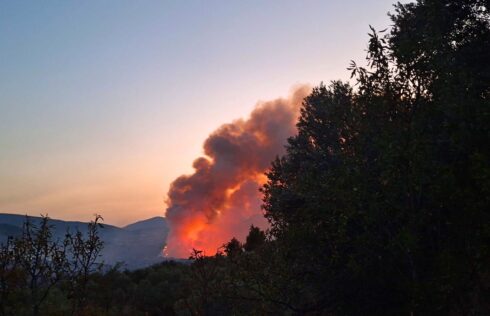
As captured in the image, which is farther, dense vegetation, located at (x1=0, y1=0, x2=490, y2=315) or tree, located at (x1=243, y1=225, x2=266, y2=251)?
tree, located at (x1=243, y1=225, x2=266, y2=251)

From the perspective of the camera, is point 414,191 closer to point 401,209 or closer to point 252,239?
point 401,209

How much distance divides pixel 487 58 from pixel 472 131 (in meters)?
8.71

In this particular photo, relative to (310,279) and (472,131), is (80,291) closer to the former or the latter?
(310,279)

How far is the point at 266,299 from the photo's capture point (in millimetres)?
20094

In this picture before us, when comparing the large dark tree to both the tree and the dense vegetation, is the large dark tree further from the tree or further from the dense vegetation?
the tree

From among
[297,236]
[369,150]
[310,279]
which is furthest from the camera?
[310,279]

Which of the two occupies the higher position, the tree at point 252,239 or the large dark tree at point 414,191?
the tree at point 252,239

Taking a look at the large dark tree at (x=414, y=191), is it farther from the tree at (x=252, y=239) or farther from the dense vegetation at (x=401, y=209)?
the tree at (x=252, y=239)

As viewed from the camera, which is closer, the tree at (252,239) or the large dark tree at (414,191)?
the large dark tree at (414,191)

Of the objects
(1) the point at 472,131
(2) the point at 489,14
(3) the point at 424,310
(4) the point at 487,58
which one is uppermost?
(2) the point at 489,14

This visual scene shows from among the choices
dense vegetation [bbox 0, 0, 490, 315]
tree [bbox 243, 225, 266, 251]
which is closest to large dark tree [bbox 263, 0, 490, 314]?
dense vegetation [bbox 0, 0, 490, 315]

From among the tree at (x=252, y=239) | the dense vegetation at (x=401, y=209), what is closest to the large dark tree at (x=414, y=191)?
the dense vegetation at (x=401, y=209)

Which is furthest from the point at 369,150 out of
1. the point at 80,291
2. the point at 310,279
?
the point at 80,291

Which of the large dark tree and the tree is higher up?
the tree
